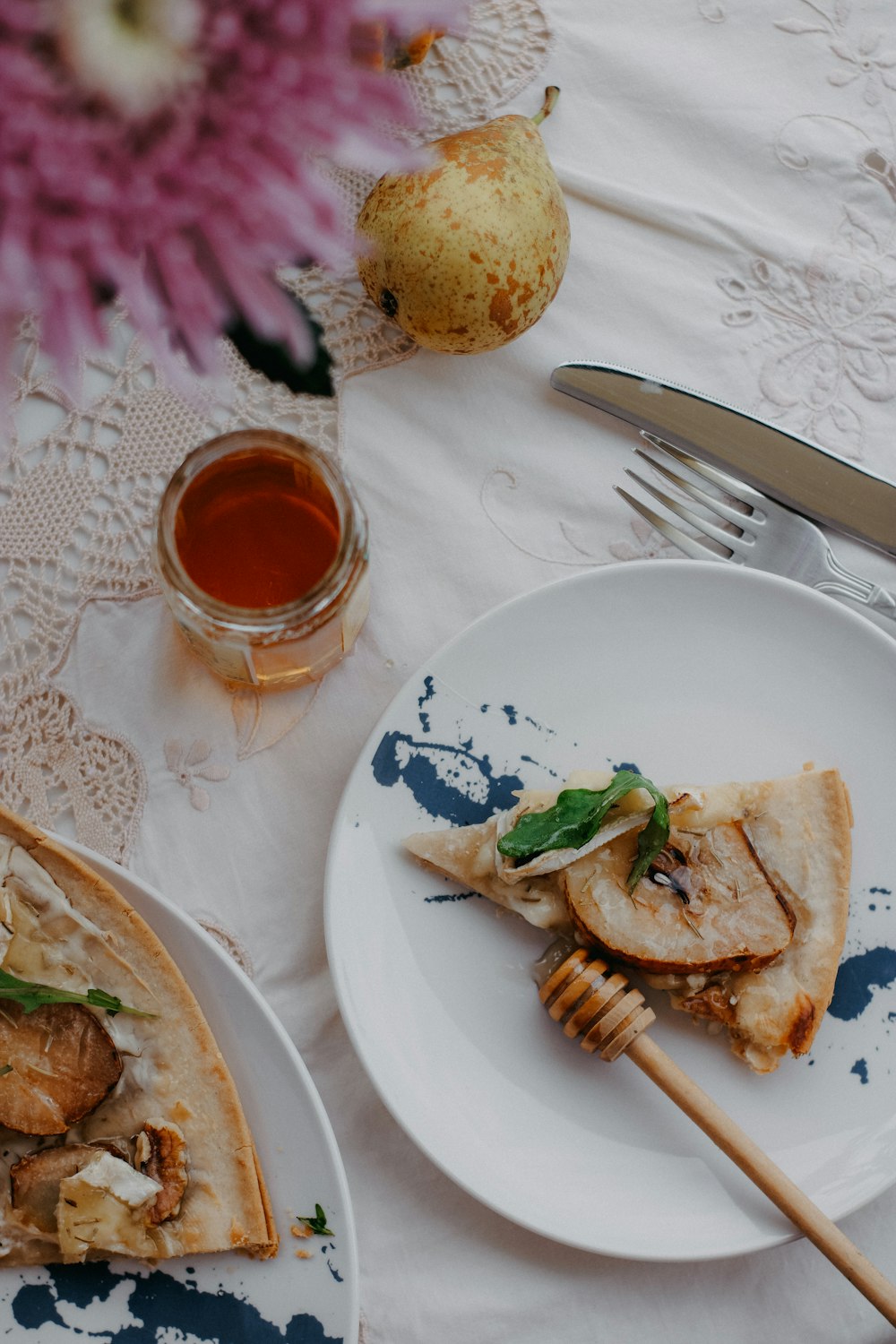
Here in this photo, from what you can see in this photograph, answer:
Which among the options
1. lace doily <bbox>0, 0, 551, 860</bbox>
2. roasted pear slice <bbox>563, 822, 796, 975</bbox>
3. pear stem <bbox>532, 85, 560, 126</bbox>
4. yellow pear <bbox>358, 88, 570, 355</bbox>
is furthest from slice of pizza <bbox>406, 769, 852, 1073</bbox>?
pear stem <bbox>532, 85, 560, 126</bbox>

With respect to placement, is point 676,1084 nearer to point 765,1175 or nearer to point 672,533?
point 765,1175

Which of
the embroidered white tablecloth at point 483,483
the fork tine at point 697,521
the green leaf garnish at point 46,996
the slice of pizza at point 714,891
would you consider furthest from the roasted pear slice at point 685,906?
the green leaf garnish at point 46,996

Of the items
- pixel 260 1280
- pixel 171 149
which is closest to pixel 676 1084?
pixel 260 1280

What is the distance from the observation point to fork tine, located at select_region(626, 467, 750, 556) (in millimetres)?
1194

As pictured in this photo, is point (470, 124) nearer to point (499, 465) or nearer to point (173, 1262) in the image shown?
point (499, 465)

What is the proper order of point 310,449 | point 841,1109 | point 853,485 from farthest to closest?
point 853,485 → point 841,1109 → point 310,449

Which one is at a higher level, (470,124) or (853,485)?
(470,124)

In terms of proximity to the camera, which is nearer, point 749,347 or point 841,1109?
point 841,1109

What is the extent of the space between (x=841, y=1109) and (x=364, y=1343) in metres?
0.52

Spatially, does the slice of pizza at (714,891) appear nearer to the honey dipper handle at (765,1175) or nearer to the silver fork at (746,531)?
the honey dipper handle at (765,1175)

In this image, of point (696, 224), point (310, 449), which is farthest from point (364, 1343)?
point (696, 224)

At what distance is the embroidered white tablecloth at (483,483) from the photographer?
1104 mm

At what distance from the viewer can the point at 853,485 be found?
46.7 inches

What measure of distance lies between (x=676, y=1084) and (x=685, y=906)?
0.54ft
